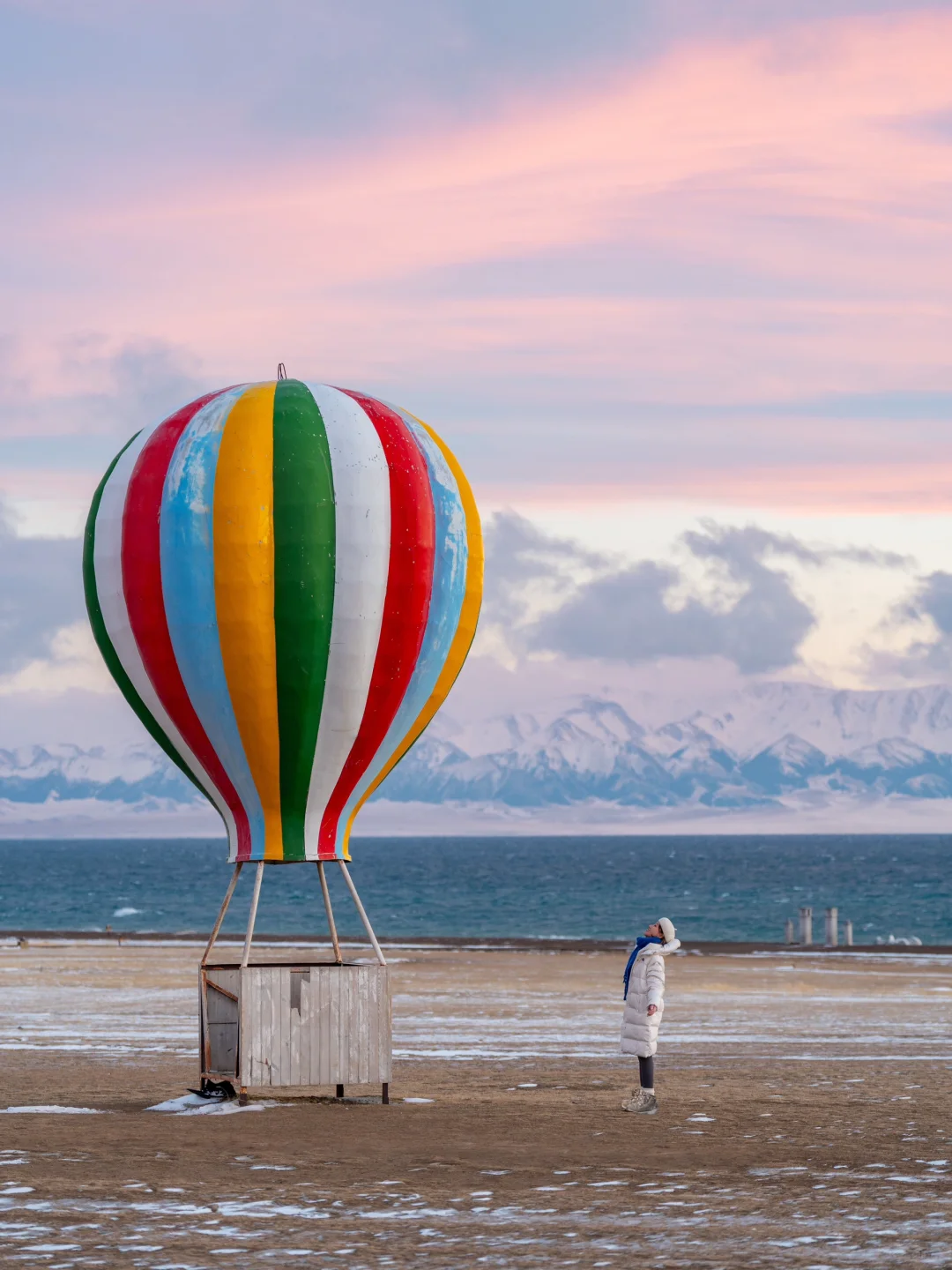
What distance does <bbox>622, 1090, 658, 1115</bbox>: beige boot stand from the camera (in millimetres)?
18672

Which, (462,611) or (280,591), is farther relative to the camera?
(462,611)

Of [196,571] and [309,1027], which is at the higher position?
[196,571]

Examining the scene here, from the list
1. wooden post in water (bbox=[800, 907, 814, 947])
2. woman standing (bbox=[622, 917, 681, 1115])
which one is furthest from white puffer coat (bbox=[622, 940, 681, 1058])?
wooden post in water (bbox=[800, 907, 814, 947])

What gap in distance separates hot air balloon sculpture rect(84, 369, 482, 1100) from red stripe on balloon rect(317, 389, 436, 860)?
0.02m

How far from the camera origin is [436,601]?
19766mm

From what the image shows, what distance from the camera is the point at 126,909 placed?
360 ft

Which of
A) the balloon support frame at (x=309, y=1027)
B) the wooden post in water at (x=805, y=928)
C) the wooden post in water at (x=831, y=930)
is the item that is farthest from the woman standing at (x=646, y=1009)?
the wooden post in water at (x=805, y=928)

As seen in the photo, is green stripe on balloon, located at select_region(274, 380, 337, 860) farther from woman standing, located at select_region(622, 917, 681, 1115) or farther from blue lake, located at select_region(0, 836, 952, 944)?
→ blue lake, located at select_region(0, 836, 952, 944)

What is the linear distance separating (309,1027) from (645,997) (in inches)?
132

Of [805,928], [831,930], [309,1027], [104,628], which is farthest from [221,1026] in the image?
[831,930]

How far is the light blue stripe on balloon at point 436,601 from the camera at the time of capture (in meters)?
19.8

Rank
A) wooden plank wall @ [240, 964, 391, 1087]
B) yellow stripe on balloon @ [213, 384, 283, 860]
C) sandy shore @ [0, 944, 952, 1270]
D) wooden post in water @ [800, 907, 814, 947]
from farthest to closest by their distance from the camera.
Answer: wooden post in water @ [800, 907, 814, 947] < wooden plank wall @ [240, 964, 391, 1087] < yellow stripe on balloon @ [213, 384, 283, 860] < sandy shore @ [0, 944, 952, 1270]

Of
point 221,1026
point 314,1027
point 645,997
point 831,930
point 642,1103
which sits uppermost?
point 645,997

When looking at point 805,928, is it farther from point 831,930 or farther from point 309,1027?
point 309,1027
